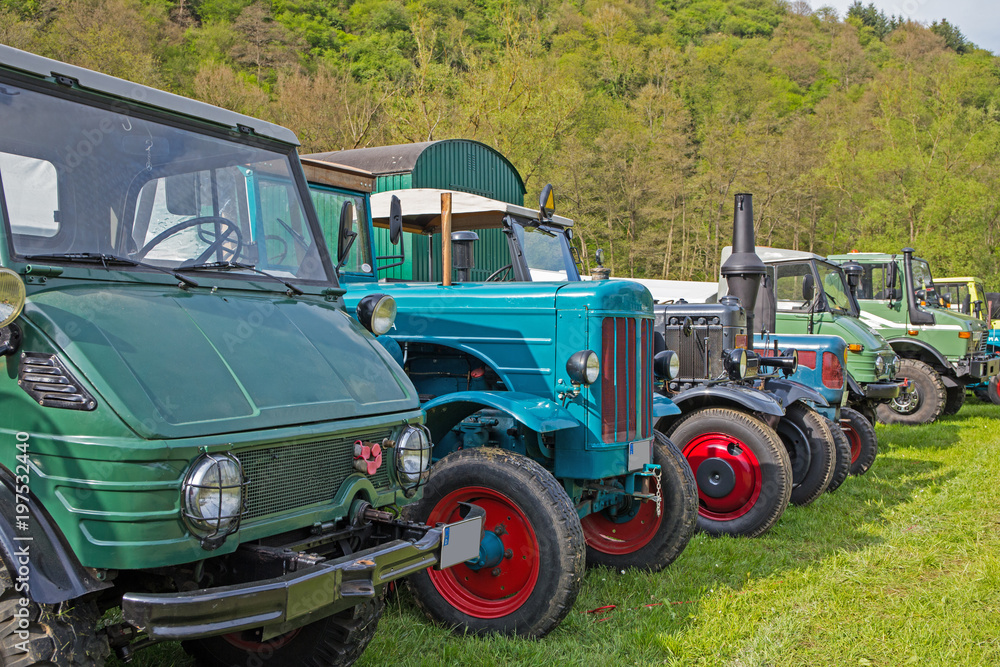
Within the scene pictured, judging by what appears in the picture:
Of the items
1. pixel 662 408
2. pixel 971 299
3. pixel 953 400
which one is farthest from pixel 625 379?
pixel 971 299

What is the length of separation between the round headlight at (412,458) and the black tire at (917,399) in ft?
38.6

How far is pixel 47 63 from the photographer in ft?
9.20

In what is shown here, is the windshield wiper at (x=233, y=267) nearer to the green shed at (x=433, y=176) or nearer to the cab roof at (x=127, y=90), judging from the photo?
the cab roof at (x=127, y=90)

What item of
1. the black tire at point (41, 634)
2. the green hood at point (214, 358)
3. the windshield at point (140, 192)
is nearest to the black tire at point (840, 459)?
the green hood at point (214, 358)

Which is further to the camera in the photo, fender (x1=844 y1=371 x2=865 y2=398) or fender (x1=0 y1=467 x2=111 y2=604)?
fender (x1=844 y1=371 x2=865 y2=398)

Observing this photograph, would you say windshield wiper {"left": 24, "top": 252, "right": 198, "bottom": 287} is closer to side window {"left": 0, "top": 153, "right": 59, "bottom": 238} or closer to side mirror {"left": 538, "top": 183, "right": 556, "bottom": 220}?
side window {"left": 0, "top": 153, "right": 59, "bottom": 238}

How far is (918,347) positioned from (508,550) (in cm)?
1184

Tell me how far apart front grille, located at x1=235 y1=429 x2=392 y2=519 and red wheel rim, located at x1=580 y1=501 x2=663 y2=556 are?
8.58 ft

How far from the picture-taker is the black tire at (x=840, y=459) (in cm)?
746

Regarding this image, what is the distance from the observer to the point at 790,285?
10438 millimetres

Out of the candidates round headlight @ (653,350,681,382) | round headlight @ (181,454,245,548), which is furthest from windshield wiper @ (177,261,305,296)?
round headlight @ (653,350,681,382)

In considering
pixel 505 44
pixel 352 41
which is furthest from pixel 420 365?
pixel 352 41

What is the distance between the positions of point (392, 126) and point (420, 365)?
19201 millimetres

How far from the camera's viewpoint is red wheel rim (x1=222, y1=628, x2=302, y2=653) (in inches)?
123
